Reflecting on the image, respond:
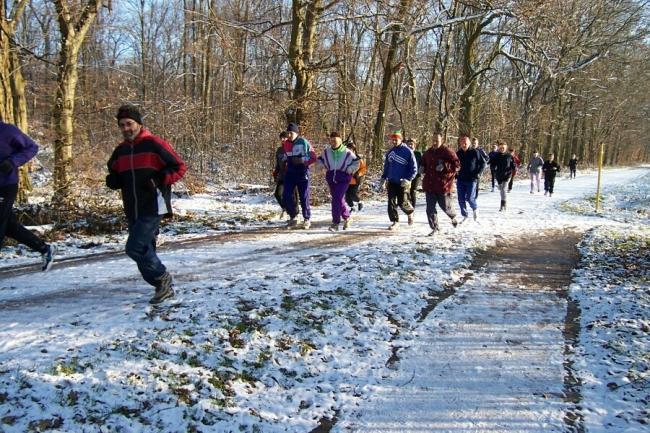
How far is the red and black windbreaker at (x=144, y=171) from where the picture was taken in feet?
15.2

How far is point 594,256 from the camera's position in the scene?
330 inches

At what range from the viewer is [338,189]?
982cm

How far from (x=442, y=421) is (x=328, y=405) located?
883mm

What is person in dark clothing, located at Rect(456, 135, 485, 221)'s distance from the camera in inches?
456

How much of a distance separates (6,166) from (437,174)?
7295mm

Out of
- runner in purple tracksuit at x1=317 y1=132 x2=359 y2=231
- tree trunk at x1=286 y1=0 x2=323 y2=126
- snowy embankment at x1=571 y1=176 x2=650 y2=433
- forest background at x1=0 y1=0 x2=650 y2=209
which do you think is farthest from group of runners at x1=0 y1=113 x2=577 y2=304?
forest background at x1=0 y1=0 x2=650 y2=209

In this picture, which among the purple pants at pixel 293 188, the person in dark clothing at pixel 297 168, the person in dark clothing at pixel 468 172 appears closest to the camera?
the person in dark clothing at pixel 297 168

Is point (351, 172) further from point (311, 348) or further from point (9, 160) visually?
point (9, 160)

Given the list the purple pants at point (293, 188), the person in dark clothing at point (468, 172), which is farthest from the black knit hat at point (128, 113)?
the person in dark clothing at point (468, 172)

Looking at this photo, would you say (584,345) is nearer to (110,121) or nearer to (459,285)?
(459,285)

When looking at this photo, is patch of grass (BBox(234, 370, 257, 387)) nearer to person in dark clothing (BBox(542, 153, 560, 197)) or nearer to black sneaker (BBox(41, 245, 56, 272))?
black sneaker (BBox(41, 245, 56, 272))

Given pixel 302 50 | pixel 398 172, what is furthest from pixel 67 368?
pixel 302 50

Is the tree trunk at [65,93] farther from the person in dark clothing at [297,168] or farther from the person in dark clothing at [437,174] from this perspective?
the person in dark clothing at [437,174]

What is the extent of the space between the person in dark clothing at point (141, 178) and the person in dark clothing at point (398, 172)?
19.4 ft
